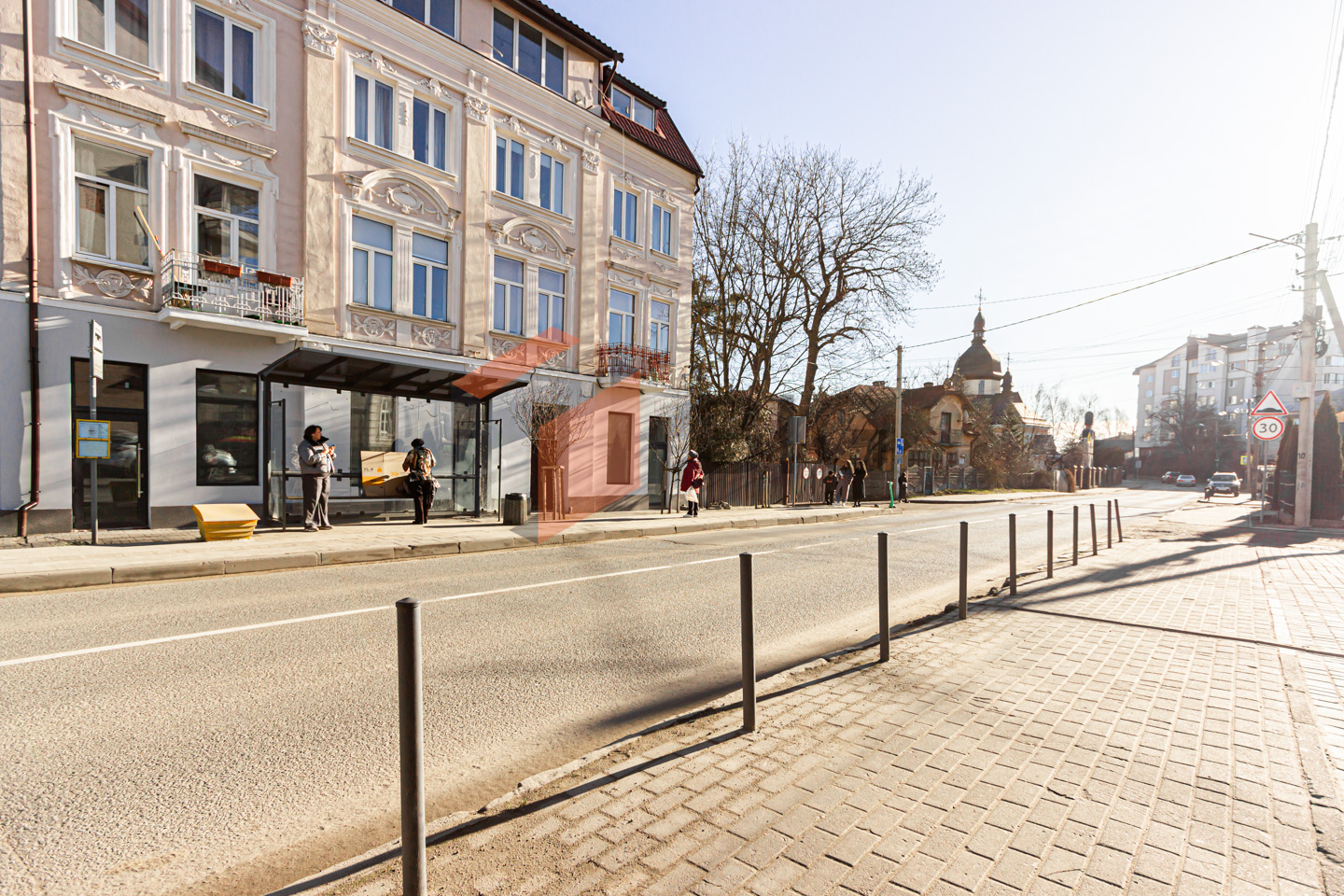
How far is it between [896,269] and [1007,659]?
1046 inches

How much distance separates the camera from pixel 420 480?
46.9 feet

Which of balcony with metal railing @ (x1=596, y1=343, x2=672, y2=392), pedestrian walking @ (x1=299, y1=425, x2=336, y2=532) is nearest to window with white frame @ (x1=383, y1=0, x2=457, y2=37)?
balcony with metal railing @ (x1=596, y1=343, x2=672, y2=392)

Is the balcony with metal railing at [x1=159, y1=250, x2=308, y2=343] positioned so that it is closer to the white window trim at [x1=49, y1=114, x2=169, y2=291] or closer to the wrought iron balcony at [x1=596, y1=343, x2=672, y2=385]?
the white window trim at [x1=49, y1=114, x2=169, y2=291]

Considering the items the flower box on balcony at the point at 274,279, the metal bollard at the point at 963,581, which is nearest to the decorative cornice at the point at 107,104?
the flower box on balcony at the point at 274,279

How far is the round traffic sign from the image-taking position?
15.8 m

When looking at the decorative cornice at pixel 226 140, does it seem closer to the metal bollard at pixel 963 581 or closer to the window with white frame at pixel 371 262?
the window with white frame at pixel 371 262

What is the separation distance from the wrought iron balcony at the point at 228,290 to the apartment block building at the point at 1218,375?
8374 cm

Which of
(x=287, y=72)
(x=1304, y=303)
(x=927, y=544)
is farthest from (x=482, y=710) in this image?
(x=1304, y=303)

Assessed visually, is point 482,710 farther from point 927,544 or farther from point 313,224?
point 313,224

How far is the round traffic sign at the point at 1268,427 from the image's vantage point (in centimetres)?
1584

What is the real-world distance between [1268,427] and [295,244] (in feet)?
73.2

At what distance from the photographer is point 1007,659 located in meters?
5.06

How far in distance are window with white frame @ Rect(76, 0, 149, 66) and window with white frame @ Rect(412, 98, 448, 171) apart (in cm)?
526

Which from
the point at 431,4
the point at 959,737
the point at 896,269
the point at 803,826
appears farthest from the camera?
the point at 896,269
